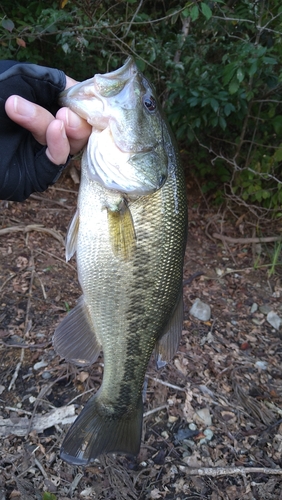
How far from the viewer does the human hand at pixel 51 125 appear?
4.79 feet

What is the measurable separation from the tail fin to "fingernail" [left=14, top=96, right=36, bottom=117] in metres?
1.30

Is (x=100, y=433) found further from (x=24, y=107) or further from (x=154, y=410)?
(x=24, y=107)

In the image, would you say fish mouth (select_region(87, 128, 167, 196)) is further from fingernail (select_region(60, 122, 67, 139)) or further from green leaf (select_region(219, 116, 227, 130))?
green leaf (select_region(219, 116, 227, 130))

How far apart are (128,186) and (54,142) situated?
35 cm

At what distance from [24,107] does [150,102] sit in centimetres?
52

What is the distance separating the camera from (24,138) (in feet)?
5.68

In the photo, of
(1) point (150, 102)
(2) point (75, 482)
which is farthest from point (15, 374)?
(1) point (150, 102)

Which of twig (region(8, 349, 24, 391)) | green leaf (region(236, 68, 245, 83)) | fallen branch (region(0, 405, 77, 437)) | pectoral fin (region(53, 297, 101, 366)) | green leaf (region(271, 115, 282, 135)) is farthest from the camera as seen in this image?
green leaf (region(271, 115, 282, 135))

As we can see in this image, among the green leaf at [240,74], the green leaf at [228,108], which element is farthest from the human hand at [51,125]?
the green leaf at [228,108]

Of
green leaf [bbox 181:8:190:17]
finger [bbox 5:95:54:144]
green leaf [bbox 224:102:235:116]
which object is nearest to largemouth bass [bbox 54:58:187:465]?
finger [bbox 5:95:54:144]

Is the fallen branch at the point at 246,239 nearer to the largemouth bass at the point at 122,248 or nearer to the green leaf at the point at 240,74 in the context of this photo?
the green leaf at the point at 240,74

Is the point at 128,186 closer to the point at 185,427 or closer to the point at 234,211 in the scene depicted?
the point at 185,427

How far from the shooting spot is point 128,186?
5.10 feet

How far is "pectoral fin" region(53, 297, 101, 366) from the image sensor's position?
1730mm
